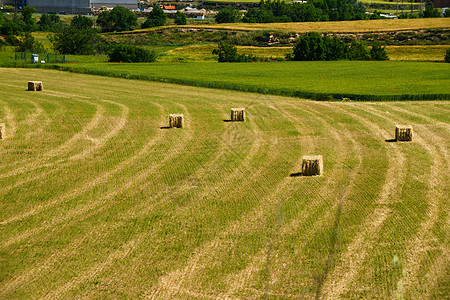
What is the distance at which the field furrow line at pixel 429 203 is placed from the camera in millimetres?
15469

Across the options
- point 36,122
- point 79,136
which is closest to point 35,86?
point 36,122

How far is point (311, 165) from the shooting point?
25391mm

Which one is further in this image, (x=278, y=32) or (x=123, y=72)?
(x=278, y=32)

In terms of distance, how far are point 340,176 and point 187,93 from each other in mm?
31958

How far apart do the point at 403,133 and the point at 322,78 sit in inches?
1506

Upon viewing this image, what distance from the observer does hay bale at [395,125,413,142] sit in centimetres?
3294

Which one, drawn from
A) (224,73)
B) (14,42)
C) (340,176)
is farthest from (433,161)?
(14,42)

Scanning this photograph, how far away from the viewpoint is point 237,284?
15.4 m

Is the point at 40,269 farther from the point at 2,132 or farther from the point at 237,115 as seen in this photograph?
the point at 237,115

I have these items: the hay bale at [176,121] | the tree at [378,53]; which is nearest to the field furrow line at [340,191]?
the hay bale at [176,121]

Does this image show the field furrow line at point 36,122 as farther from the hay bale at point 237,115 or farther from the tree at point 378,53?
the tree at point 378,53

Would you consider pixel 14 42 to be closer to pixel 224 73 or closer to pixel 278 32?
pixel 278 32

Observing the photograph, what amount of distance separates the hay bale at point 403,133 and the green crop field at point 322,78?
18.9 metres

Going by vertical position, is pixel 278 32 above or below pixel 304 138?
above
